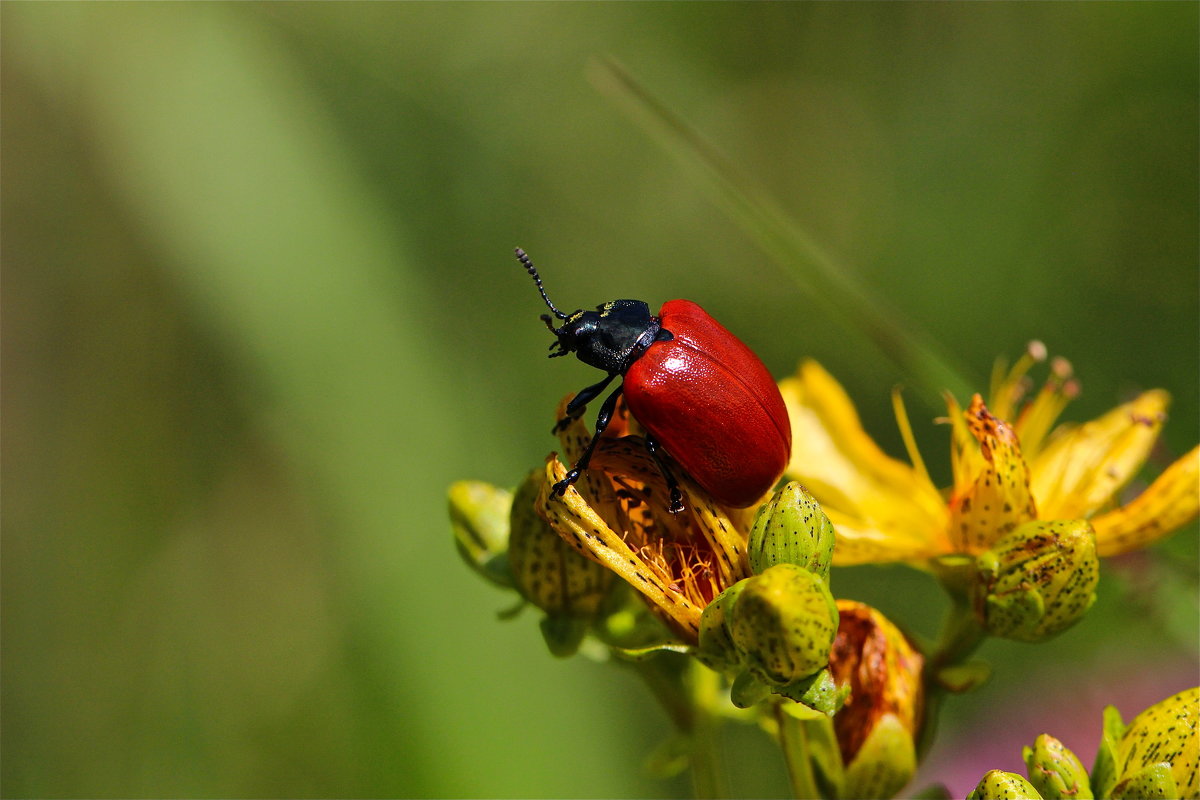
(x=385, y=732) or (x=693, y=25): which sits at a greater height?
(x=693, y=25)

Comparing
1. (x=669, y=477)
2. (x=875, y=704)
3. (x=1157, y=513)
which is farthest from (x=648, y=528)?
(x=1157, y=513)

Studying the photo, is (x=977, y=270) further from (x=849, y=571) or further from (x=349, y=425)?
(x=349, y=425)

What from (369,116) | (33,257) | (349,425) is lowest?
(349,425)

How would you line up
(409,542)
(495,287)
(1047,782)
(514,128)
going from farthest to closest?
(514,128)
(495,287)
(409,542)
(1047,782)

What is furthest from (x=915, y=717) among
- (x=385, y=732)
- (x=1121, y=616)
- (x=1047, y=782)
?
(x=385, y=732)

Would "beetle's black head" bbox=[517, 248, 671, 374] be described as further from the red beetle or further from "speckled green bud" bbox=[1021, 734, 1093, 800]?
"speckled green bud" bbox=[1021, 734, 1093, 800]

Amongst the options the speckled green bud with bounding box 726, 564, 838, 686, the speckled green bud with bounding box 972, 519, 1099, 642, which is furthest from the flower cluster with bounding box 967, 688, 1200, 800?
the speckled green bud with bounding box 726, 564, 838, 686

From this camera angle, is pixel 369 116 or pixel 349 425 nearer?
pixel 349 425
